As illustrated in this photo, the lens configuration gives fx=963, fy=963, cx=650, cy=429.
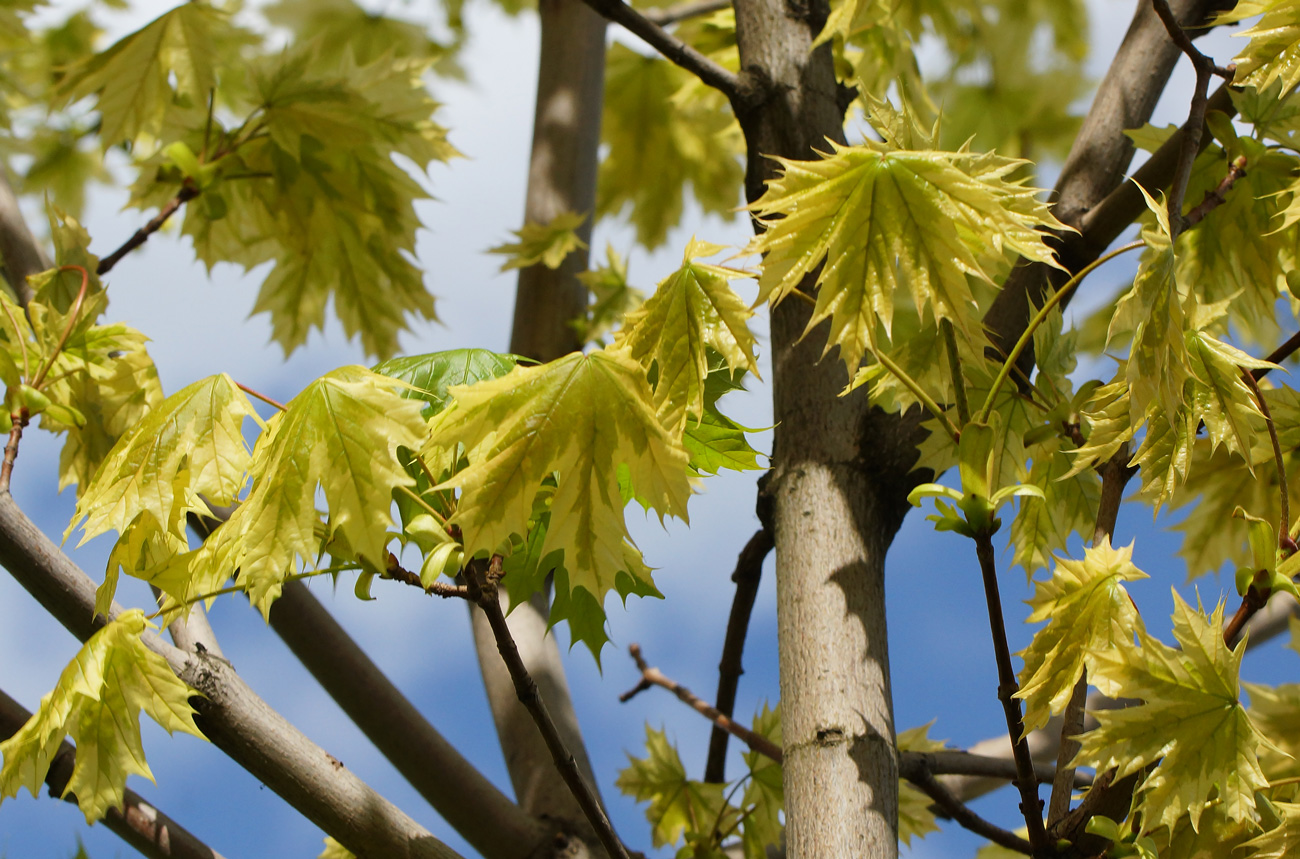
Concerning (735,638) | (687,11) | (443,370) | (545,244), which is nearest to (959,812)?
(735,638)

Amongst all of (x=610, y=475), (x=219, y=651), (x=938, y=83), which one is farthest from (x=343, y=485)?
(x=938, y=83)

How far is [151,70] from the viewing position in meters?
1.68

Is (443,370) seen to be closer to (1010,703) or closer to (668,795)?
(1010,703)

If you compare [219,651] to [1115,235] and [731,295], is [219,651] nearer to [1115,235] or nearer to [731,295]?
[731,295]

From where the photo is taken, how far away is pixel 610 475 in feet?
2.25

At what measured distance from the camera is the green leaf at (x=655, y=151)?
9.00ft

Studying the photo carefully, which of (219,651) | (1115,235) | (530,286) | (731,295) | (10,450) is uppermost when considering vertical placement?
(530,286)

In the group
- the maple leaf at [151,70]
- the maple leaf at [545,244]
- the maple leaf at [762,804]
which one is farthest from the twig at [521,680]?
the maple leaf at [151,70]

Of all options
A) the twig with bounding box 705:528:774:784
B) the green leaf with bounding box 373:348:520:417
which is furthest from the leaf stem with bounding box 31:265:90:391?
the twig with bounding box 705:528:774:784

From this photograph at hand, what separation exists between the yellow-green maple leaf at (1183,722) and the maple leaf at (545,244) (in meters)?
1.32

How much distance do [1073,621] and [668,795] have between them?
921 mm

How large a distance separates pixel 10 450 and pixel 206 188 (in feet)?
2.24

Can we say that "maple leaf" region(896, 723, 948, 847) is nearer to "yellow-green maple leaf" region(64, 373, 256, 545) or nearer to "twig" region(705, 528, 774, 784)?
"twig" region(705, 528, 774, 784)

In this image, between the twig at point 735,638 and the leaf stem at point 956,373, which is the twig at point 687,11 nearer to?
the twig at point 735,638
